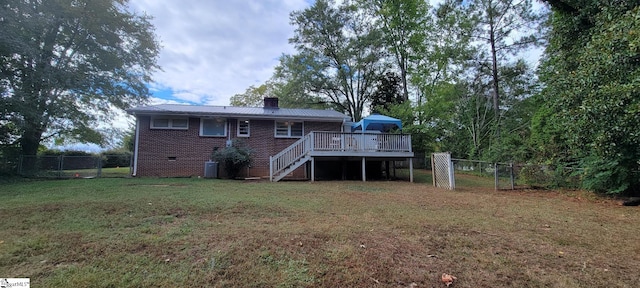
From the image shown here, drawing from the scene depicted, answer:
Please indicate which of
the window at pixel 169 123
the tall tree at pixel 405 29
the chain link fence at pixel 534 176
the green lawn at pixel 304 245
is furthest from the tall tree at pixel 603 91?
the window at pixel 169 123

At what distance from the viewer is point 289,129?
14508 mm

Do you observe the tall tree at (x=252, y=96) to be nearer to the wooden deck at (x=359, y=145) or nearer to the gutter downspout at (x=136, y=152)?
the gutter downspout at (x=136, y=152)

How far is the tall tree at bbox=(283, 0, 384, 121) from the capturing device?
23.4 metres

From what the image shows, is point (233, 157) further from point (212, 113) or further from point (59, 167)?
point (59, 167)

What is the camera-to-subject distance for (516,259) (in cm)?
313

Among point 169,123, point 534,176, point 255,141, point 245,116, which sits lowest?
point 534,176

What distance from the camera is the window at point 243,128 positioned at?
13953 mm

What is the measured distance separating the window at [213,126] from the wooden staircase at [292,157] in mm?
3558

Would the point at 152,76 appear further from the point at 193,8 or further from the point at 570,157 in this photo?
the point at 570,157

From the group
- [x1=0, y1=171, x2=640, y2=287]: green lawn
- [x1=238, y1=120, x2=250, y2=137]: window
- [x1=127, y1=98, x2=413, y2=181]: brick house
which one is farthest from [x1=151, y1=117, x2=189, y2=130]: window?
[x1=0, y1=171, x2=640, y2=287]: green lawn

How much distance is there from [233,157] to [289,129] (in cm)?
353

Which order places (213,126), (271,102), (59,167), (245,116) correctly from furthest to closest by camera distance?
(271,102), (213,126), (245,116), (59,167)

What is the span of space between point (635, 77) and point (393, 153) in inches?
301

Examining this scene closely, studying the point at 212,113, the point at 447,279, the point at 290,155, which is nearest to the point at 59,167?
the point at 212,113
